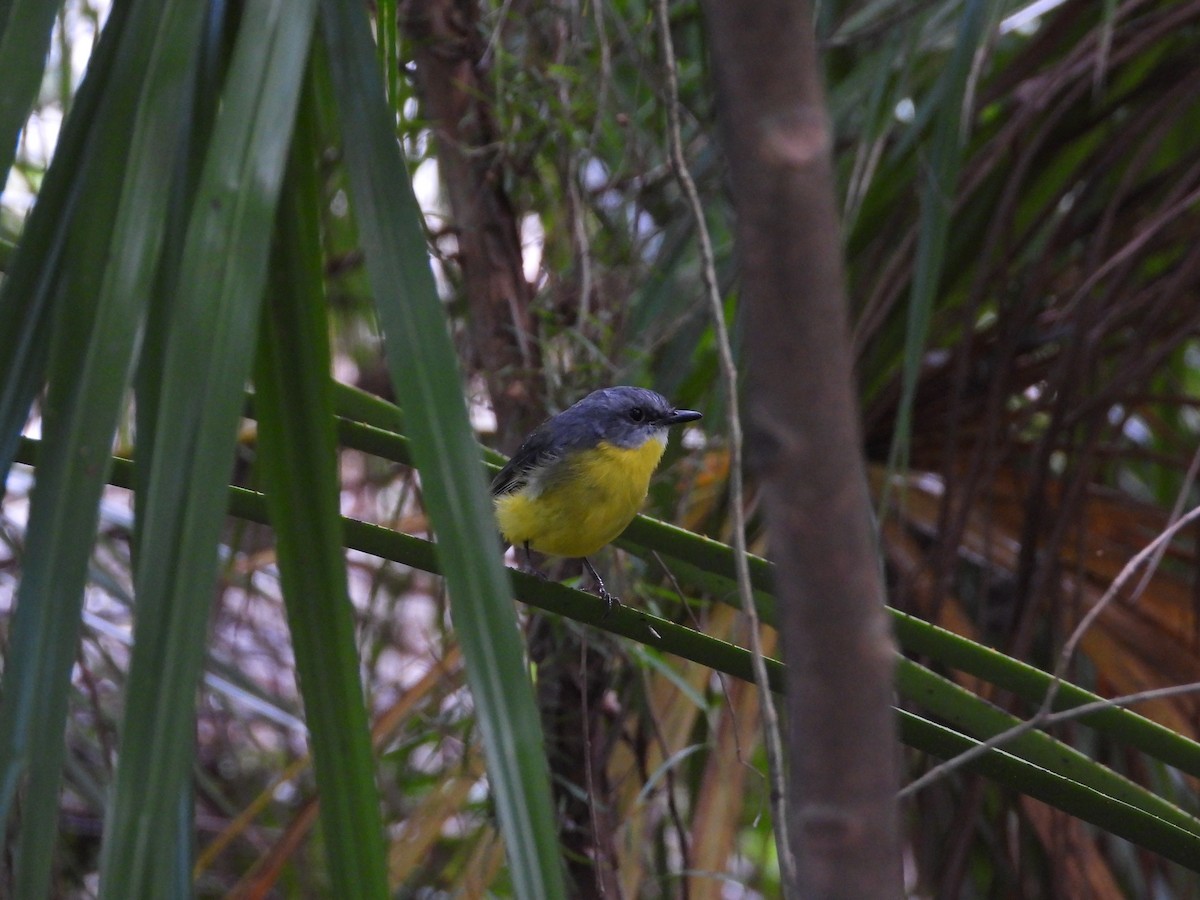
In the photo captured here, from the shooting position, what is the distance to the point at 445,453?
83cm

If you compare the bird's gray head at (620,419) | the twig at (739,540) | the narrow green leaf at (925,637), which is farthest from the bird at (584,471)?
the twig at (739,540)

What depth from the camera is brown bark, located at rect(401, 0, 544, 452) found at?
2238mm

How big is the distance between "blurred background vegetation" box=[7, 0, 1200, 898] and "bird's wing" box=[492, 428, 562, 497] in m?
0.05

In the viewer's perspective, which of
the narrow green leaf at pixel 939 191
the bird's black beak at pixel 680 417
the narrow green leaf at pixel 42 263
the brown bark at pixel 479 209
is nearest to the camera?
the narrow green leaf at pixel 42 263

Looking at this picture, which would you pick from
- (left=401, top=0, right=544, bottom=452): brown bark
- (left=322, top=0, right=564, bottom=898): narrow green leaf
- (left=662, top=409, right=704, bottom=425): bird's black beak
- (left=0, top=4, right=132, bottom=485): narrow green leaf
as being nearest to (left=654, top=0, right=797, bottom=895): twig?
(left=322, top=0, right=564, bottom=898): narrow green leaf

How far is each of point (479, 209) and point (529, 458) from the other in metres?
0.46

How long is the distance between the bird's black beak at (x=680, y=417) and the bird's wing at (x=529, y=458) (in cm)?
23

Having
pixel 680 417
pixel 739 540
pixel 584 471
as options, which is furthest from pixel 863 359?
pixel 739 540

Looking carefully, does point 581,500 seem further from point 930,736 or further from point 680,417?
point 930,736

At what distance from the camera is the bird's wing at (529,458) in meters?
2.26

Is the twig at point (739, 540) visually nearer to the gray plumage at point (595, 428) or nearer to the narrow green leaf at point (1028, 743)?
the narrow green leaf at point (1028, 743)

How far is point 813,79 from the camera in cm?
63

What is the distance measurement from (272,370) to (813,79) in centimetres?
46

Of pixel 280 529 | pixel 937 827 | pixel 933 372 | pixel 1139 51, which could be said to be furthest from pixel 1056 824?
pixel 280 529
